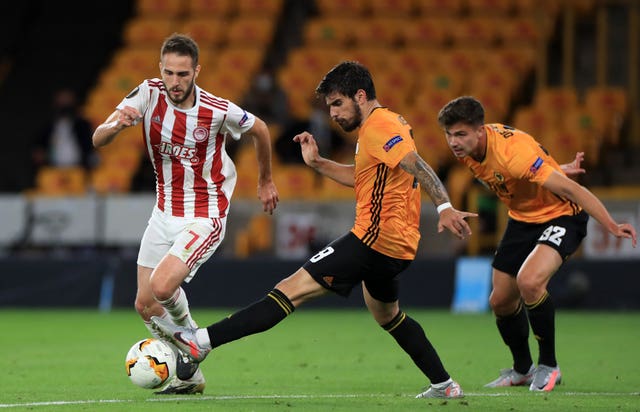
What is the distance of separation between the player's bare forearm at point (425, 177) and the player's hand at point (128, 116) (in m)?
1.57

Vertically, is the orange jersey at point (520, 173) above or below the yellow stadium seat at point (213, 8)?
below

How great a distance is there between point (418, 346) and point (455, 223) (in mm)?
1017

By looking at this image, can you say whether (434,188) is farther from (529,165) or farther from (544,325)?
(544,325)

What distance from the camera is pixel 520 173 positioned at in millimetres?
7867

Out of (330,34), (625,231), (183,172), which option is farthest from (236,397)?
(330,34)

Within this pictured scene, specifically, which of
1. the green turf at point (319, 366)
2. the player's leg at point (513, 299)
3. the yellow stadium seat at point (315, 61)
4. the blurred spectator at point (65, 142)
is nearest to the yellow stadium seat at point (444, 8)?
the yellow stadium seat at point (315, 61)

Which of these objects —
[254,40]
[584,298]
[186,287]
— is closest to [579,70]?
[254,40]

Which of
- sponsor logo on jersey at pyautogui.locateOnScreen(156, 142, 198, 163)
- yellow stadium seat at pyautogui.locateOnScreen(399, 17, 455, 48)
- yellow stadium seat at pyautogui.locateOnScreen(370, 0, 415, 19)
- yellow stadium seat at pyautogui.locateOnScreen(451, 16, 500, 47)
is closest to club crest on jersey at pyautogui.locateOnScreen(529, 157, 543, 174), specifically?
sponsor logo on jersey at pyautogui.locateOnScreen(156, 142, 198, 163)

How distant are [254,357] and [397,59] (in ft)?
35.8

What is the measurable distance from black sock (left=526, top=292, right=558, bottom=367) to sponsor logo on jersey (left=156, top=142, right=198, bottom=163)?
7.98ft

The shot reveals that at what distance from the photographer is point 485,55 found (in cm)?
2050

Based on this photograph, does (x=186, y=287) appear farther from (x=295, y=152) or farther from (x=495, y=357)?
(x=495, y=357)

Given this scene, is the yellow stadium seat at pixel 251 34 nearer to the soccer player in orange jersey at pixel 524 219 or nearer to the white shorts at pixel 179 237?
the soccer player in orange jersey at pixel 524 219

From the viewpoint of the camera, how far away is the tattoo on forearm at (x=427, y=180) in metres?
7.06
